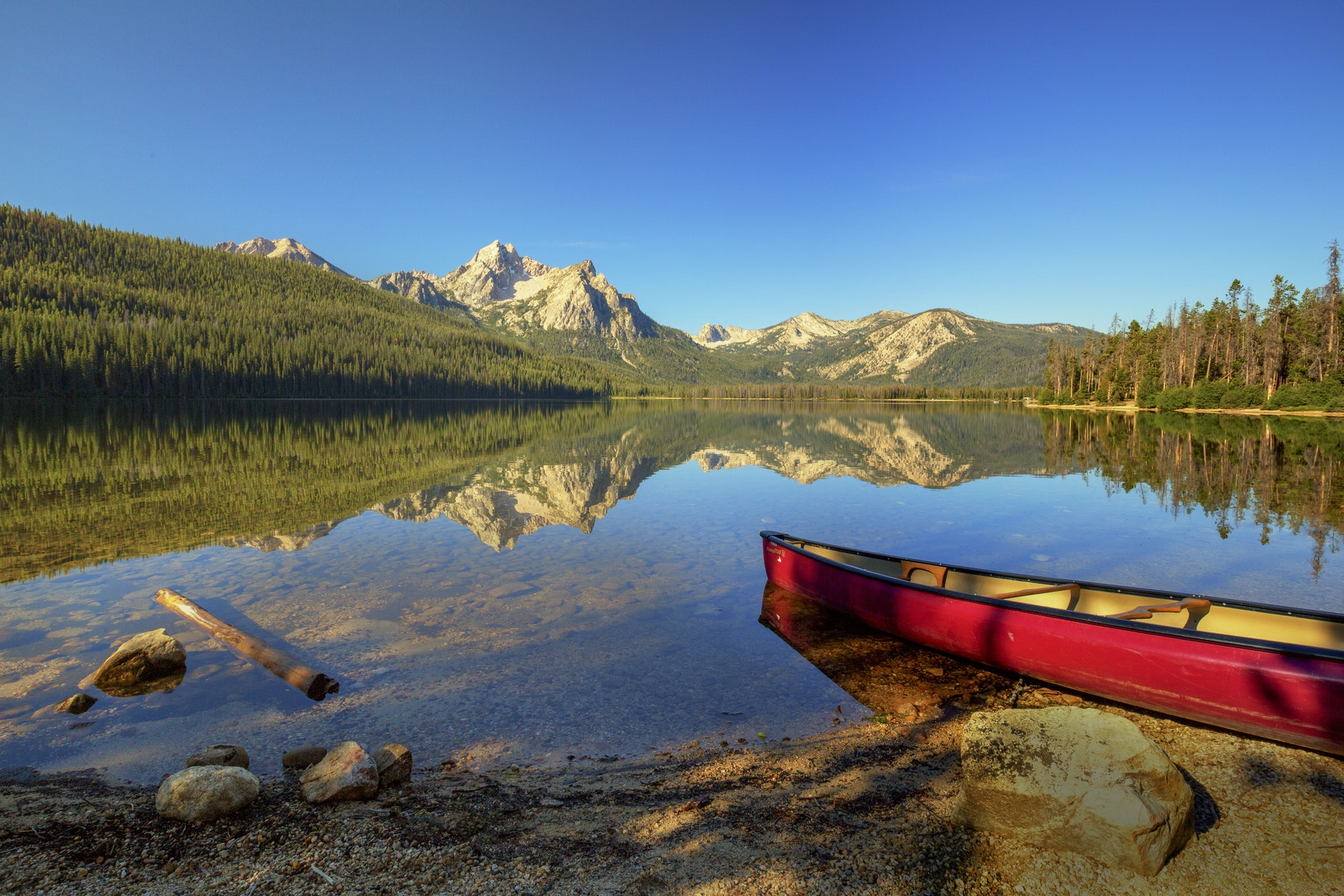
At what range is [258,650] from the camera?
36.4ft

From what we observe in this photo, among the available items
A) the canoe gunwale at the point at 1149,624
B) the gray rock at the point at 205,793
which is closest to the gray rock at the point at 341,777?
the gray rock at the point at 205,793

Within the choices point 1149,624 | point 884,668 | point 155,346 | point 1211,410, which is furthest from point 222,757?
point 155,346

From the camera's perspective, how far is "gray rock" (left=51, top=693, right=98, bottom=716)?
30.8 ft

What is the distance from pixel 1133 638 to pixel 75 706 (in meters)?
16.3

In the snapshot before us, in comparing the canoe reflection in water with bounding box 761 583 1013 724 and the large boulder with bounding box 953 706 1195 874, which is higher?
the large boulder with bounding box 953 706 1195 874

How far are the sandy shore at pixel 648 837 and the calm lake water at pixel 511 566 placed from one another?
48.6 inches

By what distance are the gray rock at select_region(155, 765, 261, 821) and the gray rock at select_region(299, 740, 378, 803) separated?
55 centimetres

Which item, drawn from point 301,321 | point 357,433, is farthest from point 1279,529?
point 301,321

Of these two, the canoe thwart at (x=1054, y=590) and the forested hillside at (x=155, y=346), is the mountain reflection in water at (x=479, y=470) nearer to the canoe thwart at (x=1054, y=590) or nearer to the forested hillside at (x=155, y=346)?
the canoe thwart at (x=1054, y=590)

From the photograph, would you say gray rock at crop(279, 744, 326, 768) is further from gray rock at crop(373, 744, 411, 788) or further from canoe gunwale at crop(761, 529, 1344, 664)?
canoe gunwale at crop(761, 529, 1344, 664)

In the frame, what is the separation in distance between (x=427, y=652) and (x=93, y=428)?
71.9 metres

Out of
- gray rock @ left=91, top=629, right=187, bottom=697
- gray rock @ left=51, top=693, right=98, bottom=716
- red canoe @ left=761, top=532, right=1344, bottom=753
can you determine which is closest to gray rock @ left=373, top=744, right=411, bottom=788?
gray rock @ left=91, top=629, right=187, bottom=697

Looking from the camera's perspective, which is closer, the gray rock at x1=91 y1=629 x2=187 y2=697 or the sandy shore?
the sandy shore

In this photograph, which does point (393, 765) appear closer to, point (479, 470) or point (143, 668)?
point (143, 668)
